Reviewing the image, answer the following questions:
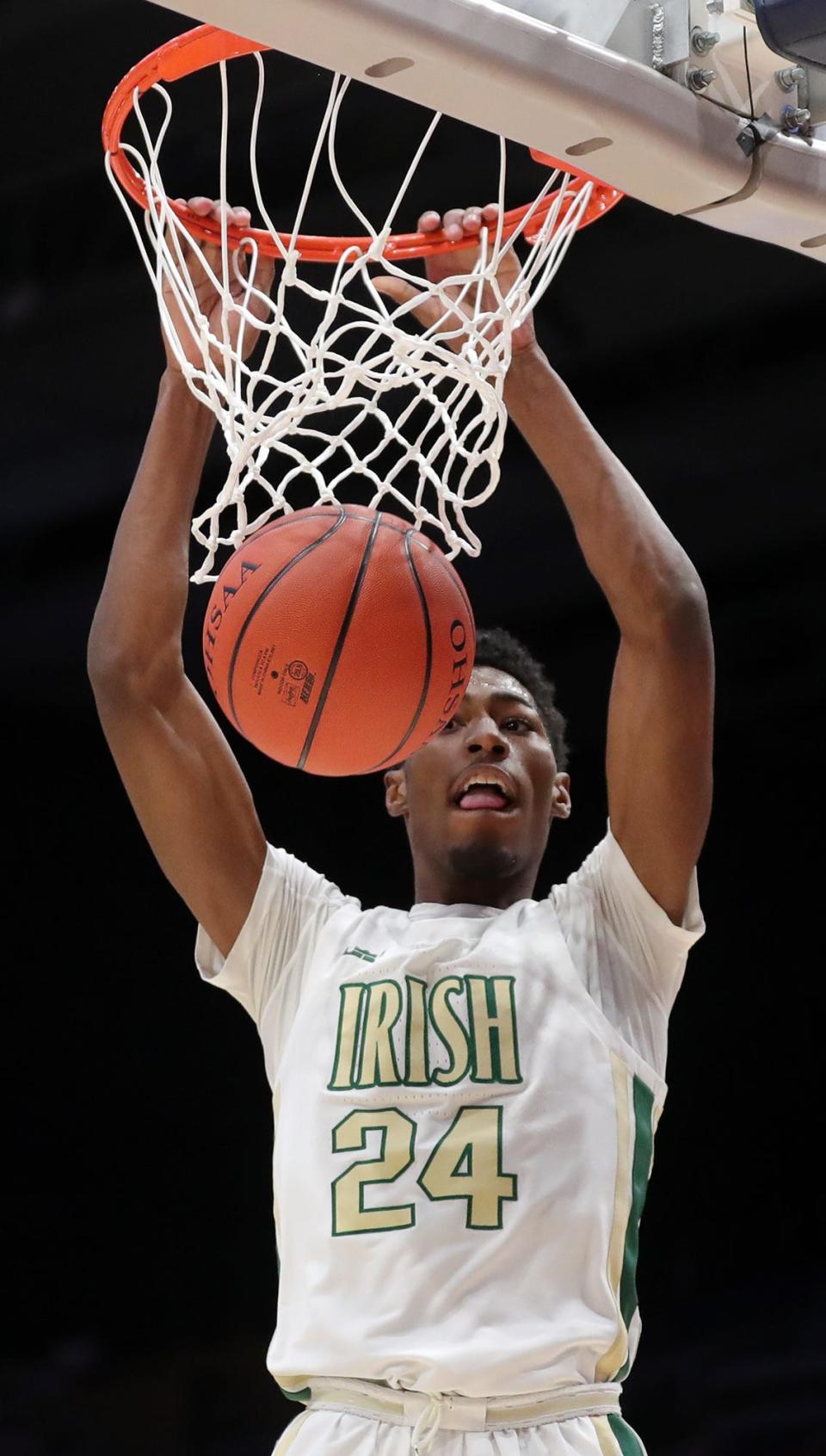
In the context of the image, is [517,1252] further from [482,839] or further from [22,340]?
[22,340]

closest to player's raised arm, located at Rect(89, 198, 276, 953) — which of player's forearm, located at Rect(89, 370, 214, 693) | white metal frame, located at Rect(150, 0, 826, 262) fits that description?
player's forearm, located at Rect(89, 370, 214, 693)

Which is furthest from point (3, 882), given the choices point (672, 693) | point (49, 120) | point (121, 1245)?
point (672, 693)

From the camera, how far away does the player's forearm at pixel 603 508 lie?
246 cm

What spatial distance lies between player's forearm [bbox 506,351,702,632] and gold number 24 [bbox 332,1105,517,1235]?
0.68 metres

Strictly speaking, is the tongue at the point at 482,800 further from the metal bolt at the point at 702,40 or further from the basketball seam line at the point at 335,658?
the metal bolt at the point at 702,40

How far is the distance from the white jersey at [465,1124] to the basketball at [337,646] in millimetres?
371

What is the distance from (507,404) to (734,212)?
1.57 feet

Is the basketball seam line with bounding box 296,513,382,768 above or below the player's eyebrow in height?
below

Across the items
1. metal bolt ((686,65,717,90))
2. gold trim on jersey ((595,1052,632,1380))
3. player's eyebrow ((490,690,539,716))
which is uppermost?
metal bolt ((686,65,717,90))

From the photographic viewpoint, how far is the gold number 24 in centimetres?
229

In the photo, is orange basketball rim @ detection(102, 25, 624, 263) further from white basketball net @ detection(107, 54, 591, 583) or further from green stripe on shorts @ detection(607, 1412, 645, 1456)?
green stripe on shorts @ detection(607, 1412, 645, 1456)

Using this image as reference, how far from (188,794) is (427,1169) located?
0.61m

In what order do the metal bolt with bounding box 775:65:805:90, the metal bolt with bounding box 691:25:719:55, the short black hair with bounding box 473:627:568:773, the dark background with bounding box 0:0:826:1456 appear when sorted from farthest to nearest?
the dark background with bounding box 0:0:826:1456 < the short black hair with bounding box 473:627:568:773 < the metal bolt with bounding box 775:65:805:90 < the metal bolt with bounding box 691:25:719:55

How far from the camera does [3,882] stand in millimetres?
5309
